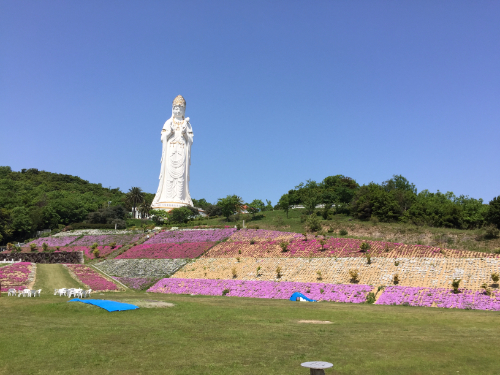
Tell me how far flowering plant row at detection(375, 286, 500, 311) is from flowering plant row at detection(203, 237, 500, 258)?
4922 mm

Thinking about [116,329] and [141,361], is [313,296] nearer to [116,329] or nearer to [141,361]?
[116,329]

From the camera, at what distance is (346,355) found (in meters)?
10.1

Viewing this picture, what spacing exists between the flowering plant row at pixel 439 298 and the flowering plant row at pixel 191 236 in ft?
72.8

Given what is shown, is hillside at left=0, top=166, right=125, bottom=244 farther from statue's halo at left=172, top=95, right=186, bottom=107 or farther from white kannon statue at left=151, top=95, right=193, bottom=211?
statue's halo at left=172, top=95, right=186, bottom=107

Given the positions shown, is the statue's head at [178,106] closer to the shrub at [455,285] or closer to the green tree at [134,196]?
the green tree at [134,196]

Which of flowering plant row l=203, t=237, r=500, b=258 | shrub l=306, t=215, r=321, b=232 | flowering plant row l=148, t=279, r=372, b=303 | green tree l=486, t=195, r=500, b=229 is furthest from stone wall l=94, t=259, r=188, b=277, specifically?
green tree l=486, t=195, r=500, b=229

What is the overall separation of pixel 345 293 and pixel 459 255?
26.0ft

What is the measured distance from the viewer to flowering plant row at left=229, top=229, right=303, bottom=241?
3747cm

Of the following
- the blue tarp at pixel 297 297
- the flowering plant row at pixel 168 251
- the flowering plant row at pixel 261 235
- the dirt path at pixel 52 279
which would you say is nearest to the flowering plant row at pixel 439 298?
the blue tarp at pixel 297 297

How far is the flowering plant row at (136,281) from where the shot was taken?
1155 inches

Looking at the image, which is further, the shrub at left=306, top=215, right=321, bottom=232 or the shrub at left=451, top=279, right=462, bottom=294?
the shrub at left=306, top=215, right=321, bottom=232

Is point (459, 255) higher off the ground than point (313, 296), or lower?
higher

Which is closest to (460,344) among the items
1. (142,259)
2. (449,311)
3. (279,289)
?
(449,311)

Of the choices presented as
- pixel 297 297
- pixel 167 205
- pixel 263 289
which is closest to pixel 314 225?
pixel 263 289
